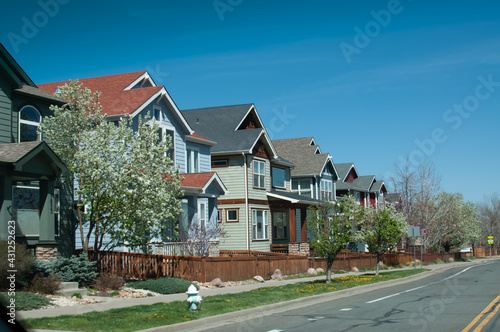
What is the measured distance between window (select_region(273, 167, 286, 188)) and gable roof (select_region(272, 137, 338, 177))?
14.1 ft

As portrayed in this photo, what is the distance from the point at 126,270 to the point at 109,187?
4187mm

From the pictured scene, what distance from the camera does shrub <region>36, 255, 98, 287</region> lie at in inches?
679

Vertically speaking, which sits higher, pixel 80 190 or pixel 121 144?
pixel 121 144

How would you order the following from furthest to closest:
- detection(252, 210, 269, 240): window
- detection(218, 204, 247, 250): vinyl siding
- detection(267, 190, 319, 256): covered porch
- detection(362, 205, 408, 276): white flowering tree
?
1. detection(267, 190, 319, 256): covered porch
2. detection(252, 210, 269, 240): window
3. detection(218, 204, 247, 250): vinyl siding
4. detection(362, 205, 408, 276): white flowering tree

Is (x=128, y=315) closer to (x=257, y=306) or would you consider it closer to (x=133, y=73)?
(x=257, y=306)

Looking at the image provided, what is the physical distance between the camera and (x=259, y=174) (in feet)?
122

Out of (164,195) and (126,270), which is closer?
(164,195)

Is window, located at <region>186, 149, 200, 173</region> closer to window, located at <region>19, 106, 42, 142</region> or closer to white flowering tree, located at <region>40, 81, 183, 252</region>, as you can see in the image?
white flowering tree, located at <region>40, 81, 183, 252</region>

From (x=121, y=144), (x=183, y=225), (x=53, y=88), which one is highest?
(x=53, y=88)

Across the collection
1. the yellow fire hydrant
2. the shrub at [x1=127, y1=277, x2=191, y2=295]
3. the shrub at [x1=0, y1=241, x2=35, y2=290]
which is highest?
the shrub at [x1=0, y1=241, x2=35, y2=290]

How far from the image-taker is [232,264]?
23594 millimetres

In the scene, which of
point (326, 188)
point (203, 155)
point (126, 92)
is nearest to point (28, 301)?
point (126, 92)

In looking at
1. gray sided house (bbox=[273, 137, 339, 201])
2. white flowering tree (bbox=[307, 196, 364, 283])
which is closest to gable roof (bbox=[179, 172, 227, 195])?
white flowering tree (bbox=[307, 196, 364, 283])

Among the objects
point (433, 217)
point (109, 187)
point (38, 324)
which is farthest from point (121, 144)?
point (433, 217)
